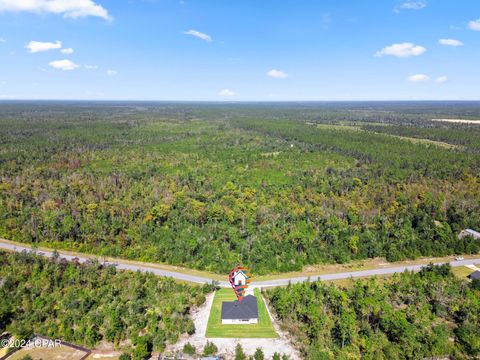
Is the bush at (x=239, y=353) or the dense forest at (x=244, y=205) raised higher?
the dense forest at (x=244, y=205)

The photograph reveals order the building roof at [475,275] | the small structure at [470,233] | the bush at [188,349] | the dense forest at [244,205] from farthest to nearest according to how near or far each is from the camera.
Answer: the small structure at [470,233], the dense forest at [244,205], the building roof at [475,275], the bush at [188,349]

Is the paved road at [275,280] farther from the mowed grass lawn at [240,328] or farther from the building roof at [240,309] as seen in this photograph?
the building roof at [240,309]

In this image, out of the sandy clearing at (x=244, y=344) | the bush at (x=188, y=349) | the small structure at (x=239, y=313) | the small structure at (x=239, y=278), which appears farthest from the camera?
the small structure at (x=239, y=278)

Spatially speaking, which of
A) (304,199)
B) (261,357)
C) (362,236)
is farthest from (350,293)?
(304,199)

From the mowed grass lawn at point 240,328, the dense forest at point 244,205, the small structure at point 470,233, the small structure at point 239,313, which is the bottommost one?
the mowed grass lawn at point 240,328

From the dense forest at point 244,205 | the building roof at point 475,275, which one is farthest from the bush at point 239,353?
the building roof at point 475,275

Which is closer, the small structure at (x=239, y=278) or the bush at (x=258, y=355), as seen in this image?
the bush at (x=258, y=355)
